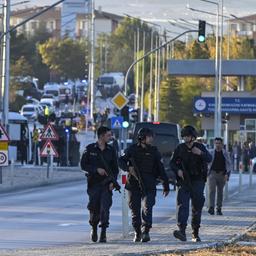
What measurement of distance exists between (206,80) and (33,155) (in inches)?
1572

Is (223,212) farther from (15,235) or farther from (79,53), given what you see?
(79,53)

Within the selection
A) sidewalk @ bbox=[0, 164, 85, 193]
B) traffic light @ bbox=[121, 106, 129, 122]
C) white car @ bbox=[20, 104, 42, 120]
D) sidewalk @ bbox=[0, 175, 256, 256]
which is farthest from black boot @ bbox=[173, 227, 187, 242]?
white car @ bbox=[20, 104, 42, 120]

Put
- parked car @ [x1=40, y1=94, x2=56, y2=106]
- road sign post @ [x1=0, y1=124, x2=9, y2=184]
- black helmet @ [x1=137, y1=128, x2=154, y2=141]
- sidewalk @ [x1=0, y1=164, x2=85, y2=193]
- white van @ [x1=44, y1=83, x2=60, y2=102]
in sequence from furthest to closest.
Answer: white van @ [x1=44, y1=83, x2=60, y2=102] → parked car @ [x1=40, y1=94, x2=56, y2=106] → sidewalk @ [x1=0, y1=164, x2=85, y2=193] → road sign post @ [x1=0, y1=124, x2=9, y2=184] → black helmet @ [x1=137, y1=128, x2=154, y2=141]

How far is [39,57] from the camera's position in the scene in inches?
5910

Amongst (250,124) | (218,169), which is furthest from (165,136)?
(250,124)

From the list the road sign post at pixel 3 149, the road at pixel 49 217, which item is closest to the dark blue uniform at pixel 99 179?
the road at pixel 49 217

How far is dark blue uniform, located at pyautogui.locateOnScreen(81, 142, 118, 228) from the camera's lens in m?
17.3

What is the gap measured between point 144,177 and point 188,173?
0.80 m

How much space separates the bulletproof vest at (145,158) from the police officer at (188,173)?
1.55 ft

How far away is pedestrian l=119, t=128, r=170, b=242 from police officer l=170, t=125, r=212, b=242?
36cm

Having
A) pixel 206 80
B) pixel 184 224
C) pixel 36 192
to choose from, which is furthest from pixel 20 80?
pixel 184 224

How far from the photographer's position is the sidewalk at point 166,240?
15750 mm

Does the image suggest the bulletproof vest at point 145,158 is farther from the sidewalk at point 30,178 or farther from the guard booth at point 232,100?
the guard booth at point 232,100

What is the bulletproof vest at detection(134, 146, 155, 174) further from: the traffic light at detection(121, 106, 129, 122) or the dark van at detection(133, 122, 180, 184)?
the traffic light at detection(121, 106, 129, 122)
